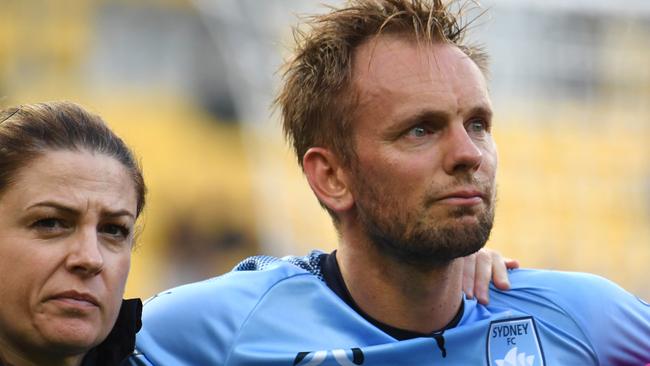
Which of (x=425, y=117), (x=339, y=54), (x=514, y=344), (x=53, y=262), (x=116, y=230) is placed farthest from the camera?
(x=339, y=54)

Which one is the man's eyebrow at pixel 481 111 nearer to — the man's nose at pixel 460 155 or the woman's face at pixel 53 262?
the man's nose at pixel 460 155

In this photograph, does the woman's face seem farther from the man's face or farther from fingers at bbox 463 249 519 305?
fingers at bbox 463 249 519 305

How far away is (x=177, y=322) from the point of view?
12.4 feet

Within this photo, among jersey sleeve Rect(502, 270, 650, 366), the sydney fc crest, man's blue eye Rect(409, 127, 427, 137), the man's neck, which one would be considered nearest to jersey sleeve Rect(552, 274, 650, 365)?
jersey sleeve Rect(502, 270, 650, 366)

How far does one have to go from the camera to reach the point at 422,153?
372 cm

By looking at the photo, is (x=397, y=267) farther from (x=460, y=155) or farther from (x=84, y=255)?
(x=84, y=255)

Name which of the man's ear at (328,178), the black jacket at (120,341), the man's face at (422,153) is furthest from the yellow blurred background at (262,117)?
the black jacket at (120,341)

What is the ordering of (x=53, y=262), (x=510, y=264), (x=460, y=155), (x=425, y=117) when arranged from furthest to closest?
(x=510, y=264), (x=425, y=117), (x=460, y=155), (x=53, y=262)

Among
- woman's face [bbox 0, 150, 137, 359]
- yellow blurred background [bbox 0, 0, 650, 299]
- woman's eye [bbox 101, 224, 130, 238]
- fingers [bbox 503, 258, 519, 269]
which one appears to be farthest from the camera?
yellow blurred background [bbox 0, 0, 650, 299]

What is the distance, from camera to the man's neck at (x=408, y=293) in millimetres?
3885

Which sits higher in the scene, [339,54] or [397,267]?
[339,54]

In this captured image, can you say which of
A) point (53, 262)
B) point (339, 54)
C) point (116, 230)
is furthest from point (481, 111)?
point (53, 262)

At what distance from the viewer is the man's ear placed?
13.2 feet

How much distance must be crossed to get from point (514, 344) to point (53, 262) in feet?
5.03
